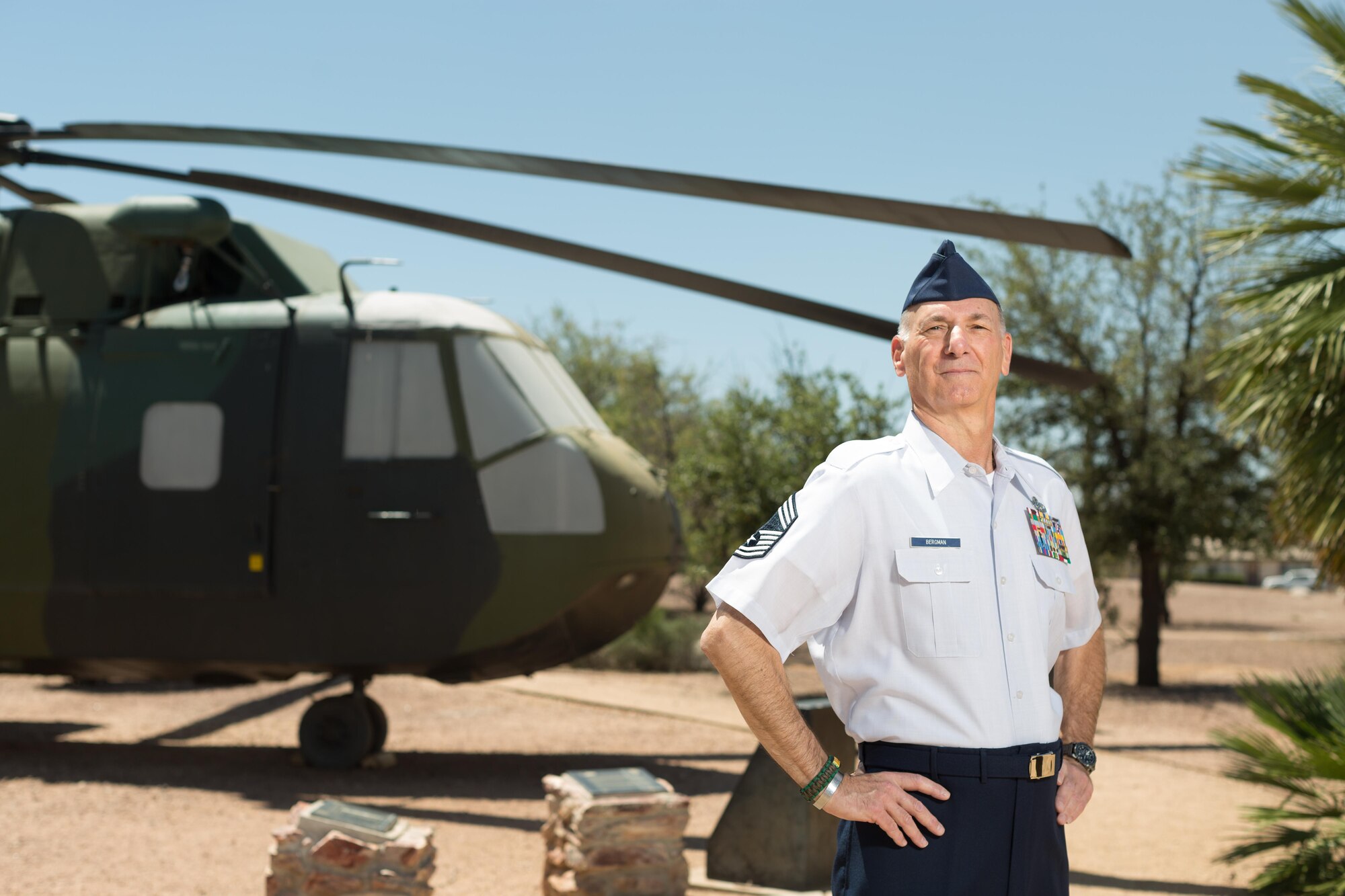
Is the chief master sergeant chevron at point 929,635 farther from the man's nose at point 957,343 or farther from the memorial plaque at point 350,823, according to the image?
the memorial plaque at point 350,823

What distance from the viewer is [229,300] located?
28.5 feet

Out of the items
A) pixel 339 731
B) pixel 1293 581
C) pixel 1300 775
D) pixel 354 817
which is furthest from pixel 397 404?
pixel 1293 581

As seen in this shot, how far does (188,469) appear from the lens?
8.27 metres

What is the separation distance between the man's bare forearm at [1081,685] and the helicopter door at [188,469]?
6.55 meters

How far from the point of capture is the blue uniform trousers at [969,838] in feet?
7.34

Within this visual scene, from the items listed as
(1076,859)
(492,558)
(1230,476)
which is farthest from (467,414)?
(1230,476)

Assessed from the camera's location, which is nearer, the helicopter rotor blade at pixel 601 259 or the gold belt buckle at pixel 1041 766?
the gold belt buckle at pixel 1041 766

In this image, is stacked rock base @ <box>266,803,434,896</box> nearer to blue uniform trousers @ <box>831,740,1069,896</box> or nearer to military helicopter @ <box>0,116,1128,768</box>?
blue uniform trousers @ <box>831,740,1069,896</box>

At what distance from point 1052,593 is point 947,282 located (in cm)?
69

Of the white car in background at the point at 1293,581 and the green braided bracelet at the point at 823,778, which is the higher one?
the green braided bracelet at the point at 823,778

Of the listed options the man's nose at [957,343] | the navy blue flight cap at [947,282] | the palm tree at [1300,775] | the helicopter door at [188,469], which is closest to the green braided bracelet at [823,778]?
the man's nose at [957,343]

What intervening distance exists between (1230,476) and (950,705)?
15912 mm

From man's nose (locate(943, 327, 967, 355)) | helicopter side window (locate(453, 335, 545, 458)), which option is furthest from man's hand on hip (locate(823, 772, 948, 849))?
helicopter side window (locate(453, 335, 545, 458))

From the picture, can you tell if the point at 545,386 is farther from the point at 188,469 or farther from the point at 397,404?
the point at 188,469
